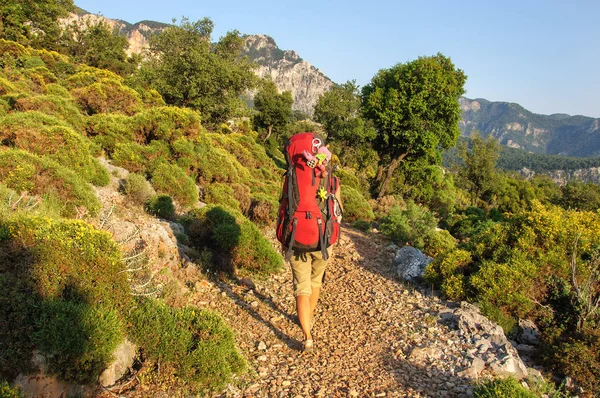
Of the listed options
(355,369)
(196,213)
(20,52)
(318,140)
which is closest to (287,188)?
(318,140)

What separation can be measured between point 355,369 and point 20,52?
2864 cm

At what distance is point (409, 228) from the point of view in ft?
33.7

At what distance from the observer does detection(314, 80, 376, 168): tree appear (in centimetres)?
2522

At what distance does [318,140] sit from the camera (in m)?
3.89

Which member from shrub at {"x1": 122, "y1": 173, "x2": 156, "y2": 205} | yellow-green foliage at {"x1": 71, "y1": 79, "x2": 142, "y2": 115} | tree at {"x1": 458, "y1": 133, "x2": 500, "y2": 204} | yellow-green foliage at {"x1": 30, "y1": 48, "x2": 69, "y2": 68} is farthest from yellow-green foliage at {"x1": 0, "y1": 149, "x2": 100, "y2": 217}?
tree at {"x1": 458, "y1": 133, "x2": 500, "y2": 204}

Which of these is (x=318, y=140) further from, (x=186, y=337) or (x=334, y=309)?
(x=334, y=309)

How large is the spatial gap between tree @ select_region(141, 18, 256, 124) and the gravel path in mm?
16786

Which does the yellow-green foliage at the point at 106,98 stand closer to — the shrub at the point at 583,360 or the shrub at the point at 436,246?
the shrub at the point at 436,246

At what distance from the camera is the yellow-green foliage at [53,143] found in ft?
23.0

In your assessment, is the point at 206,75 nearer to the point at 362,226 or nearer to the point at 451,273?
the point at 362,226

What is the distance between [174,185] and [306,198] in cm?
551

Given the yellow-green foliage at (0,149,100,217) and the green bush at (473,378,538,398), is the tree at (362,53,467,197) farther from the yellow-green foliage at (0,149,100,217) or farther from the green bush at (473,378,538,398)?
the green bush at (473,378,538,398)

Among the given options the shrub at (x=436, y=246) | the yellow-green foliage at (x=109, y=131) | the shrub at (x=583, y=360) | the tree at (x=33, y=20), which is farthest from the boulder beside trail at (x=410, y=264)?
the tree at (x=33, y=20)

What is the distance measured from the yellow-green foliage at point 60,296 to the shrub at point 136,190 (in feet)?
13.6
